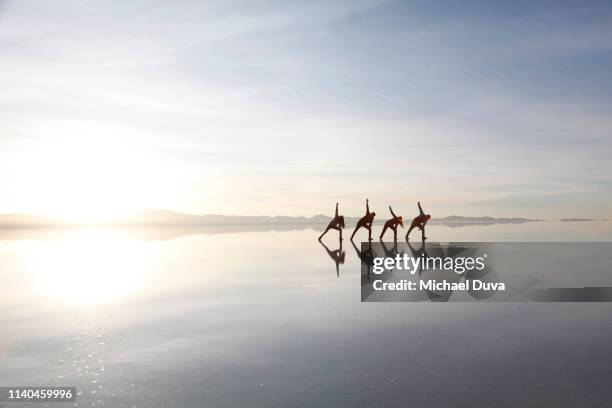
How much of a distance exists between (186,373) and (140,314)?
655cm

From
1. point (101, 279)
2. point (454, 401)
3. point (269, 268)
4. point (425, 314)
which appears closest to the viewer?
point (454, 401)

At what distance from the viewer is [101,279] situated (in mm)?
24250

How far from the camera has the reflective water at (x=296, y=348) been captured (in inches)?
368

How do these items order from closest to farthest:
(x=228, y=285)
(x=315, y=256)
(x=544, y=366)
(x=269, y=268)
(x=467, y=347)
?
(x=544, y=366), (x=467, y=347), (x=228, y=285), (x=269, y=268), (x=315, y=256)

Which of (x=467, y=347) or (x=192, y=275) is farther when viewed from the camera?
(x=192, y=275)

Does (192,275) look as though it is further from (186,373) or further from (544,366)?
(544,366)

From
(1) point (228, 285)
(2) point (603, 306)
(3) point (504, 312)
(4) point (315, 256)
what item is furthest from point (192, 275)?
(2) point (603, 306)

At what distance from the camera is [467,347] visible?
11.9 m

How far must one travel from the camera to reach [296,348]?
1209 centimetres

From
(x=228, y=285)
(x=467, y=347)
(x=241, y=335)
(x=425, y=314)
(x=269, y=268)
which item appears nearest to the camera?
(x=467, y=347)

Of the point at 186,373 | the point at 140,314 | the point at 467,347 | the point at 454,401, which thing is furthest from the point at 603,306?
the point at 140,314

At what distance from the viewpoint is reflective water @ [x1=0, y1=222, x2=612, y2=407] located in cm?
934

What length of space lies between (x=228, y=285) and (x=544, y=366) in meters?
14.2

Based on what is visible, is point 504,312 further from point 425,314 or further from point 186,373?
point 186,373
